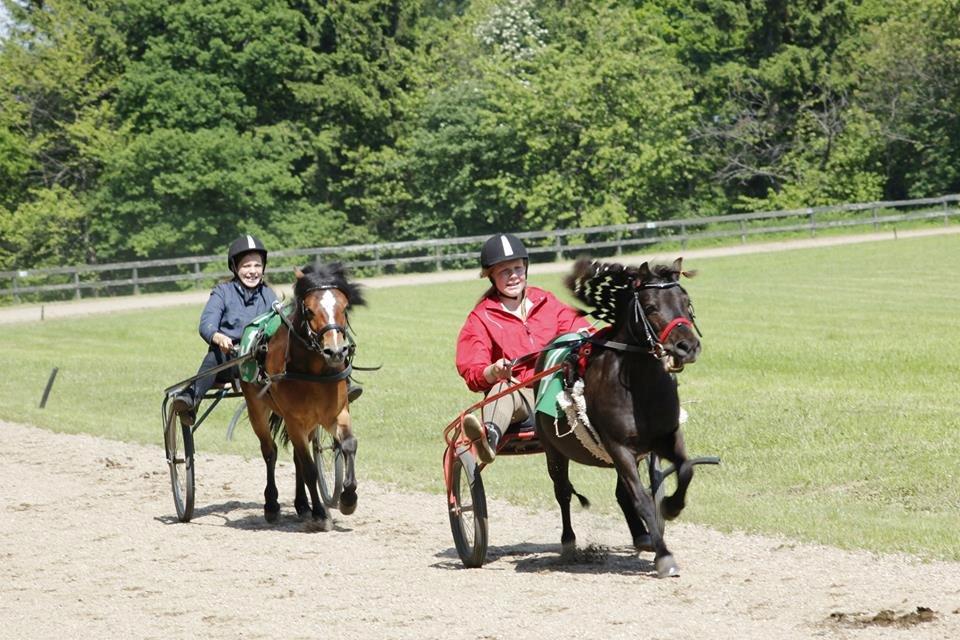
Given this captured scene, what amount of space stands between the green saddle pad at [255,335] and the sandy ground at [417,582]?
50.1 inches

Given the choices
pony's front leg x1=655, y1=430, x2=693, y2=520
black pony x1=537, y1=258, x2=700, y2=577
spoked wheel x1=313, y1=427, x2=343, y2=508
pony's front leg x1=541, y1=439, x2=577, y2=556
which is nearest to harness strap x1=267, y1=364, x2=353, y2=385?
spoked wheel x1=313, y1=427, x2=343, y2=508

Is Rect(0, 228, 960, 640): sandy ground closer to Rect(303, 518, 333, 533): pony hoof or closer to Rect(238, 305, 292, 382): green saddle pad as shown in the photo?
Rect(303, 518, 333, 533): pony hoof

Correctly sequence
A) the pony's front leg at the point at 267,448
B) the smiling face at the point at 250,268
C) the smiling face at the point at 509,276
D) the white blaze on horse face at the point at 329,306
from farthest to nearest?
the smiling face at the point at 250,268 → the pony's front leg at the point at 267,448 → the white blaze on horse face at the point at 329,306 → the smiling face at the point at 509,276

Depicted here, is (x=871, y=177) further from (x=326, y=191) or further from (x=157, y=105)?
(x=157, y=105)

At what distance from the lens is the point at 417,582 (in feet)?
30.3

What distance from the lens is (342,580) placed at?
31.1ft

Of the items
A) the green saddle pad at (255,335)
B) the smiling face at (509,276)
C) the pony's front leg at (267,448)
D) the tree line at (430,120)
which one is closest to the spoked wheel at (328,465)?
the pony's front leg at (267,448)

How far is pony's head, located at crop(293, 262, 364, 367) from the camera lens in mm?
10820

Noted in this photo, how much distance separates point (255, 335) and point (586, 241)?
41.5 metres

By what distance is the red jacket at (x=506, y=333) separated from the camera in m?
9.57

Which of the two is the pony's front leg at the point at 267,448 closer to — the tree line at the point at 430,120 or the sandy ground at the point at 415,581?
the sandy ground at the point at 415,581

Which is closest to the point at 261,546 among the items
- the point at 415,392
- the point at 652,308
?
the point at 652,308

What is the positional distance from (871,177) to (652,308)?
53.4 metres

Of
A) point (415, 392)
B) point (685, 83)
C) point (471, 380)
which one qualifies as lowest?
point (415, 392)
